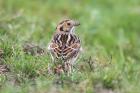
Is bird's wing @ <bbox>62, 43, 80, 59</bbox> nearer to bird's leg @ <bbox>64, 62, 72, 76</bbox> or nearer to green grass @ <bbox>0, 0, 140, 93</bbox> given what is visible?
bird's leg @ <bbox>64, 62, 72, 76</bbox>

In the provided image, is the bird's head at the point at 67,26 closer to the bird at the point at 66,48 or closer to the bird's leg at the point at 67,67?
the bird at the point at 66,48

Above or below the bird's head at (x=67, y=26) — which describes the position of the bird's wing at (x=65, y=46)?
below

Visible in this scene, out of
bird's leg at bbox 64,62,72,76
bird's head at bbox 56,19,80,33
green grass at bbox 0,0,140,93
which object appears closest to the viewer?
green grass at bbox 0,0,140,93

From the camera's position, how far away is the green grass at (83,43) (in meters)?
8.32

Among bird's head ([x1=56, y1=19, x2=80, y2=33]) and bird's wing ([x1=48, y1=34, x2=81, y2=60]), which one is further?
bird's head ([x1=56, y1=19, x2=80, y2=33])

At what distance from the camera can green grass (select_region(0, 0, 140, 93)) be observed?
327 inches

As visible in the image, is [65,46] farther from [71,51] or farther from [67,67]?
[67,67]

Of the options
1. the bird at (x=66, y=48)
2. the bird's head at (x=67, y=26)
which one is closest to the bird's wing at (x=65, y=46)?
the bird at (x=66, y=48)

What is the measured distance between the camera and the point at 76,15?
16641 mm

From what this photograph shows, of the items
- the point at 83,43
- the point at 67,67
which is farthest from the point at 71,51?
the point at 83,43

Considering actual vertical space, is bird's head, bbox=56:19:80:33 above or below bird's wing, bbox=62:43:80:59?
above

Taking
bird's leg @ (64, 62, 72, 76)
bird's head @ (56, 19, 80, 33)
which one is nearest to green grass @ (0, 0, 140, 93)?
bird's leg @ (64, 62, 72, 76)

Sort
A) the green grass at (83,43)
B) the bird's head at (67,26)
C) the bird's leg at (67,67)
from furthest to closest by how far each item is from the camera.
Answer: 1. the bird's head at (67,26)
2. the bird's leg at (67,67)
3. the green grass at (83,43)

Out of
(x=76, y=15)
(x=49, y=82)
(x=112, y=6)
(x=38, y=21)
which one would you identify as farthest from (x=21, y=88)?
(x=112, y=6)
